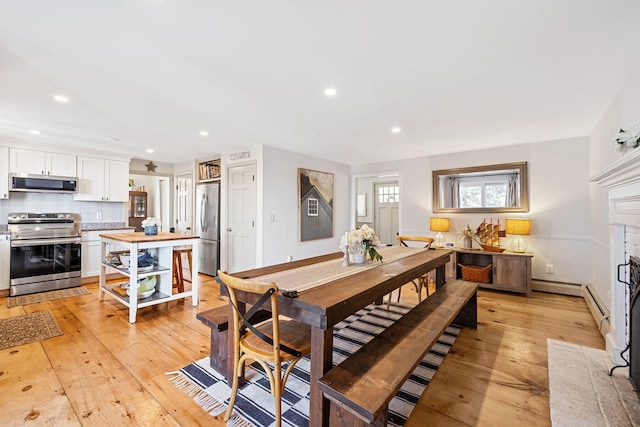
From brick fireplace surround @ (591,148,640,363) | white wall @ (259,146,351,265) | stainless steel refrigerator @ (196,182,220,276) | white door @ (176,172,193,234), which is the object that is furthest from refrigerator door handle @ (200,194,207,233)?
brick fireplace surround @ (591,148,640,363)

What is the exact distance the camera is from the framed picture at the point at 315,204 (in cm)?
500

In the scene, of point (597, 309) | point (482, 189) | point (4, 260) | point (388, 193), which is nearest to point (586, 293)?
point (597, 309)

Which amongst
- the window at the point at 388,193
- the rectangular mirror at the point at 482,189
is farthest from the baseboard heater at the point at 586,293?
the window at the point at 388,193

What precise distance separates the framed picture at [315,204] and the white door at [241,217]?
0.86 meters

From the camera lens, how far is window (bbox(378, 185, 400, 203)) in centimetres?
725

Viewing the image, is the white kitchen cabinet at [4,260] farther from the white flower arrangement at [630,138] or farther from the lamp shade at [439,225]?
the white flower arrangement at [630,138]

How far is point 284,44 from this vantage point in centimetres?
177

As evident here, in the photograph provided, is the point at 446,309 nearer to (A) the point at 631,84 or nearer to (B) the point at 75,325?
(A) the point at 631,84

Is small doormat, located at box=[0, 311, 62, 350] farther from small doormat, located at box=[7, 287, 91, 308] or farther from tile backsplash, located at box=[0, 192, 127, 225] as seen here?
tile backsplash, located at box=[0, 192, 127, 225]

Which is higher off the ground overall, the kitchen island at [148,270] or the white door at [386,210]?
the white door at [386,210]

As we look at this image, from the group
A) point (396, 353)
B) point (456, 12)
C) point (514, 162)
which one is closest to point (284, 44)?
point (456, 12)

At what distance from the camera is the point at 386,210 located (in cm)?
737

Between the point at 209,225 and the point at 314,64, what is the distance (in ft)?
13.1

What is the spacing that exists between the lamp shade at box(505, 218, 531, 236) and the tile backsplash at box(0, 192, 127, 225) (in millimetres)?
6512
